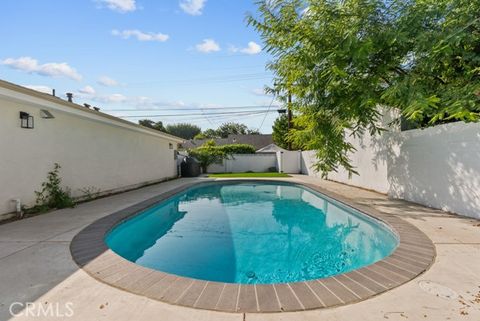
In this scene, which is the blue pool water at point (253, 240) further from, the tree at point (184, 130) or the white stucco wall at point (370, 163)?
the tree at point (184, 130)

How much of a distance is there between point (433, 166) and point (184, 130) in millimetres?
66412

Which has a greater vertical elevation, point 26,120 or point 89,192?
point 26,120

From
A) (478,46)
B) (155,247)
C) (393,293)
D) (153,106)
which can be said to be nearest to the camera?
(393,293)

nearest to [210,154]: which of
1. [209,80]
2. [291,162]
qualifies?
[291,162]

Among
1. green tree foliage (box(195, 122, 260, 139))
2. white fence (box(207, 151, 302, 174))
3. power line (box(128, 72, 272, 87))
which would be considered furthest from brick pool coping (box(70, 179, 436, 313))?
green tree foliage (box(195, 122, 260, 139))

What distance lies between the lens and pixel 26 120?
689cm

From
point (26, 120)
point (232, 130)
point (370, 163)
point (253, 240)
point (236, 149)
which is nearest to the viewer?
point (253, 240)

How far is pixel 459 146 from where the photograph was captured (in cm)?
641

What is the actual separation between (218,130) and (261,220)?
6151 cm

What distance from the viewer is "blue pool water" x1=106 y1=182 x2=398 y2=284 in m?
4.52

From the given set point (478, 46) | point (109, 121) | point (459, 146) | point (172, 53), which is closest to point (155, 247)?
point (109, 121)

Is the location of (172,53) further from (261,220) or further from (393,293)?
(393,293)

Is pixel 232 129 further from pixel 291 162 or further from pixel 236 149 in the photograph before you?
pixel 291 162

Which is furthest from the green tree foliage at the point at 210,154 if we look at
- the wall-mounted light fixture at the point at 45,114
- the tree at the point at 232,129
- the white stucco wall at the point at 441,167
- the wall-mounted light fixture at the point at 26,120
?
the tree at the point at 232,129
